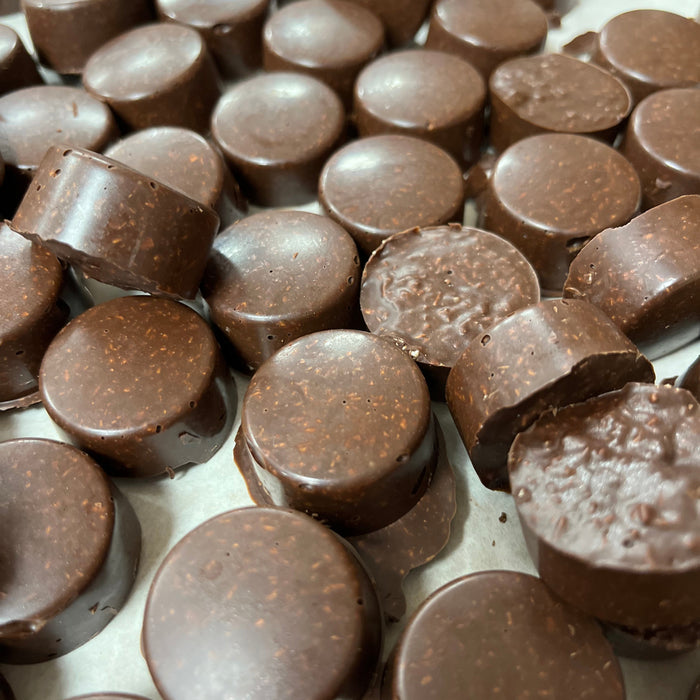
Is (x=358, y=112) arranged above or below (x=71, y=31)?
below

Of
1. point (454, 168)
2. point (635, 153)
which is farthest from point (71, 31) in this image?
point (635, 153)

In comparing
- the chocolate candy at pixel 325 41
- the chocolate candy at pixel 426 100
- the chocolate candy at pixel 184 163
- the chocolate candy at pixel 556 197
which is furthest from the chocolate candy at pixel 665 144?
the chocolate candy at pixel 184 163

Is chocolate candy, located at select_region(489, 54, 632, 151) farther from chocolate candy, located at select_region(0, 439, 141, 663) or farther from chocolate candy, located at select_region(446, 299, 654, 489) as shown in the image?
chocolate candy, located at select_region(0, 439, 141, 663)

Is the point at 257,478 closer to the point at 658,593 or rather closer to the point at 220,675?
the point at 220,675

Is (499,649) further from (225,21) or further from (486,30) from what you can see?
(225,21)

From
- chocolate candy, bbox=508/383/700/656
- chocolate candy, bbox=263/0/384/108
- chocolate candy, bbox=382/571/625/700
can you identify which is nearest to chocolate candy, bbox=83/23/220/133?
chocolate candy, bbox=263/0/384/108

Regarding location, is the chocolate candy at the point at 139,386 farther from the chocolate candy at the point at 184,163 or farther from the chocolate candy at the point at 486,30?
the chocolate candy at the point at 486,30
